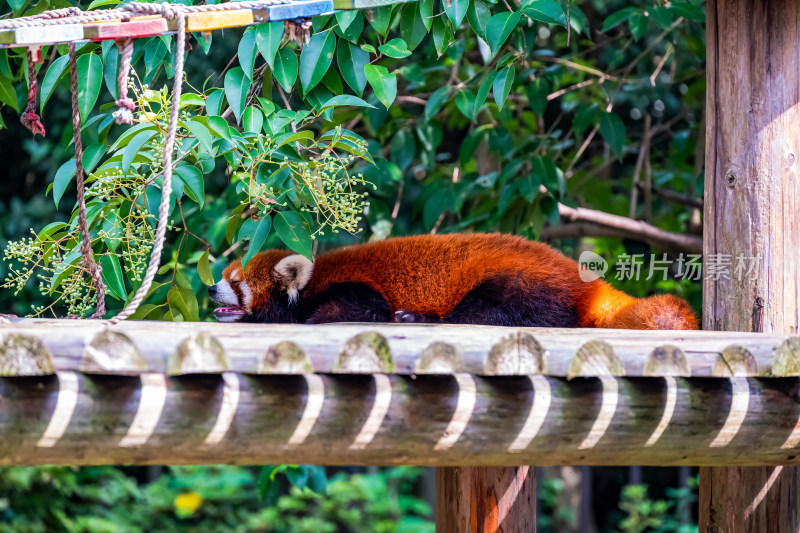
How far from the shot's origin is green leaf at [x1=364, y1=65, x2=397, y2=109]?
2.26 meters

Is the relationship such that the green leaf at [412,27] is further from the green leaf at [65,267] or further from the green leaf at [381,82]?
the green leaf at [65,267]

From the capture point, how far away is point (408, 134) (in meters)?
3.54

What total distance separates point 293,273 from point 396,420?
4.65 feet

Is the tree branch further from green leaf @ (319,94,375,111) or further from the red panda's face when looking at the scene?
green leaf @ (319,94,375,111)

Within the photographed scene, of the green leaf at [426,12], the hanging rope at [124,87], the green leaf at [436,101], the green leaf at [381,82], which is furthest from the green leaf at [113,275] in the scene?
the green leaf at [436,101]

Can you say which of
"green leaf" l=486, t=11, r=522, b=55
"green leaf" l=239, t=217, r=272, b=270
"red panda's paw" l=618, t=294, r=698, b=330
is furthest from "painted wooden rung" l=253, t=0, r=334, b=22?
"red panda's paw" l=618, t=294, r=698, b=330

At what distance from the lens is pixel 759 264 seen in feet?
7.07

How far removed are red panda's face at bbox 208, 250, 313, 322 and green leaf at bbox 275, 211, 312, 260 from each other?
0.52 meters

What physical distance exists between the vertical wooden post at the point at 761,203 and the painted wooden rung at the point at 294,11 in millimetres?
1124

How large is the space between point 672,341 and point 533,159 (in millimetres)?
1840

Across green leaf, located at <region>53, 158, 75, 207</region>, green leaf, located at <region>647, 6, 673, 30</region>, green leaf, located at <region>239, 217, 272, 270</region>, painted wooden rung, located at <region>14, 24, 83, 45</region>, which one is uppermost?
green leaf, located at <region>647, 6, 673, 30</region>

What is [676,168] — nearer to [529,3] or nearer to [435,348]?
[529,3]

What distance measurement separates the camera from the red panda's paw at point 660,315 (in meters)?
2.18

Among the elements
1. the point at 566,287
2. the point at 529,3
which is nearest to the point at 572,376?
the point at 566,287
